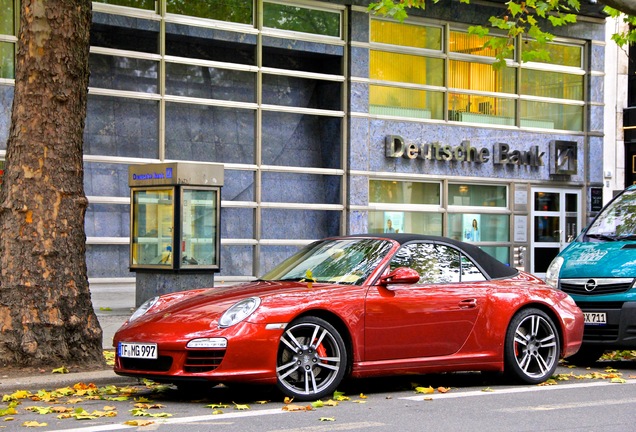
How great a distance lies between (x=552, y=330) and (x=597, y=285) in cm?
163

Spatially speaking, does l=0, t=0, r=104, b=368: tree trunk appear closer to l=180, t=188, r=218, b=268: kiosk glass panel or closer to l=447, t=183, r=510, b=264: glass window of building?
l=180, t=188, r=218, b=268: kiosk glass panel

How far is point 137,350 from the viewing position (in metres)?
8.42

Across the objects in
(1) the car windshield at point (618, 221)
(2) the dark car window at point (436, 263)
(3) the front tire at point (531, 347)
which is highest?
(1) the car windshield at point (618, 221)

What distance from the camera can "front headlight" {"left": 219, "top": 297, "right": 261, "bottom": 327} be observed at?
821cm

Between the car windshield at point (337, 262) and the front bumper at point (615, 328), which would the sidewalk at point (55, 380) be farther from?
the front bumper at point (615, 328)

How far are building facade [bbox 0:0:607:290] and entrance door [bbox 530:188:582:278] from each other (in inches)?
1.7

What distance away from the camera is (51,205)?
10.4 metres

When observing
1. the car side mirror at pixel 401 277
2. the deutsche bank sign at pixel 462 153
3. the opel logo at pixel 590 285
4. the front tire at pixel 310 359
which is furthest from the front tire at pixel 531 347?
the deutsche bank sign at pixel 462 153

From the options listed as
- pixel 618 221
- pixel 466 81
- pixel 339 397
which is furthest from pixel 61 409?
pixel 466 81

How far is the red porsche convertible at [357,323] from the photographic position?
26.8 feet

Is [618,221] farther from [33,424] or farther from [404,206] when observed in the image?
[404,206]

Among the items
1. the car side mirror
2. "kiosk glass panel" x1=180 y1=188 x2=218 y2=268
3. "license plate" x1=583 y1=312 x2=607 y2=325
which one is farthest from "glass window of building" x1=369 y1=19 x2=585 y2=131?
the car side mirror

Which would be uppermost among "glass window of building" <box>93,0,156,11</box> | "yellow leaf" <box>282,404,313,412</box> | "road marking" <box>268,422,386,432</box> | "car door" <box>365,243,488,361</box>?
"glass window of building" <box>93,0,156,11</box>

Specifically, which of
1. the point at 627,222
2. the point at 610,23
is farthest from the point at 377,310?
the point at 610,23
